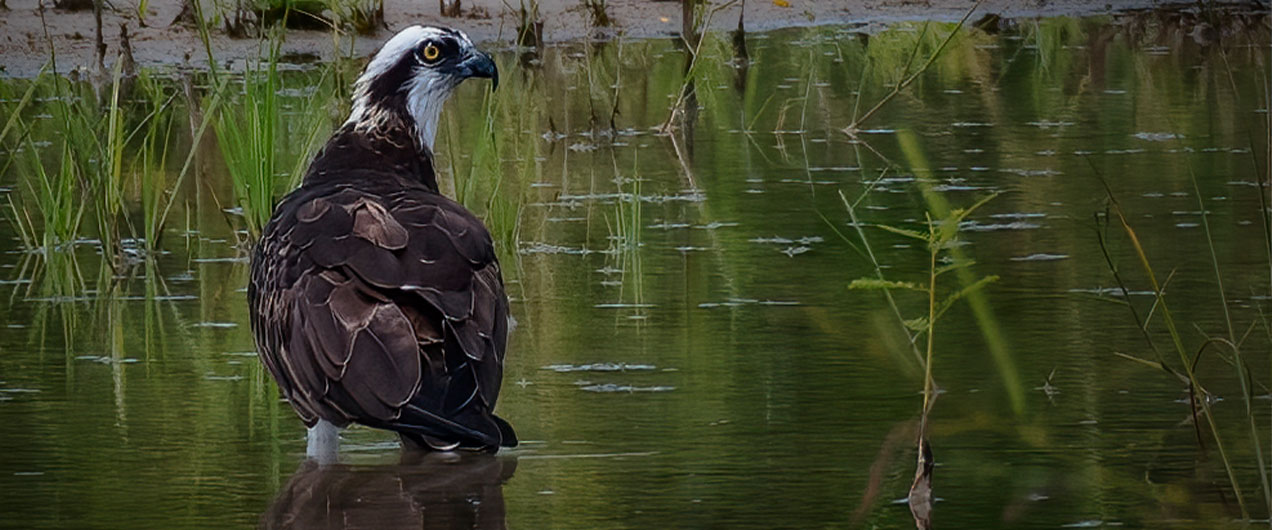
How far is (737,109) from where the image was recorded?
11.1 meters

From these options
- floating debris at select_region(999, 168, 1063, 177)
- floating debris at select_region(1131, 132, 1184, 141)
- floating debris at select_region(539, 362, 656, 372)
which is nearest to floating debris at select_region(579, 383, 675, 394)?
floating debris at select_region(539, 362, 656, 372)

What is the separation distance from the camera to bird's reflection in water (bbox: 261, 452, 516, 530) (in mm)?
4500

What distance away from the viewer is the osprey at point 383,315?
15.8 ft

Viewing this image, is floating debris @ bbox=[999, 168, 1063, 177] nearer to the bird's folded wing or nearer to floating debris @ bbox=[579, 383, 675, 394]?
floating debris @ bbox=[579, 383, 675, 394]

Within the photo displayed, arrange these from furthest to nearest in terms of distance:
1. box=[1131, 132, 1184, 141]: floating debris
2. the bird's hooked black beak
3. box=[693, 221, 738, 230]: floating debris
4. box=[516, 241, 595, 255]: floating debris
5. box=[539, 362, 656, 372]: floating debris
A: box=[1131, 132, 1184, 141]: floating debris
box=[693, 221, 738, 230]: floating debris
box=[516, 241, 595, 255]: floating debris
the bird's hooked black beak
box=[539, 362, 656, 372]: floating debris

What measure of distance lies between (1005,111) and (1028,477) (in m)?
6.38

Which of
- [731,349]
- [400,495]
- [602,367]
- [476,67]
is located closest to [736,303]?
[731,349]

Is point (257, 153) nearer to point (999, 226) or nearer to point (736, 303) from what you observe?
point (736, 303)

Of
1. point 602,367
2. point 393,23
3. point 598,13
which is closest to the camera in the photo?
point 602,367

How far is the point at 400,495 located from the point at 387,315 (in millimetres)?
429

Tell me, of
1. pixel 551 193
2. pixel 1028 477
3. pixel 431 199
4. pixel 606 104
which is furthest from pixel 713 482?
pixel 606 104

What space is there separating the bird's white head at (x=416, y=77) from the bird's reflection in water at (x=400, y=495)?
1.65 m

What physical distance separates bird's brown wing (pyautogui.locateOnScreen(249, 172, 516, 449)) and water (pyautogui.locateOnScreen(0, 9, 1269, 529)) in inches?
6.2

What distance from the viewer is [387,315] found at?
495cm
